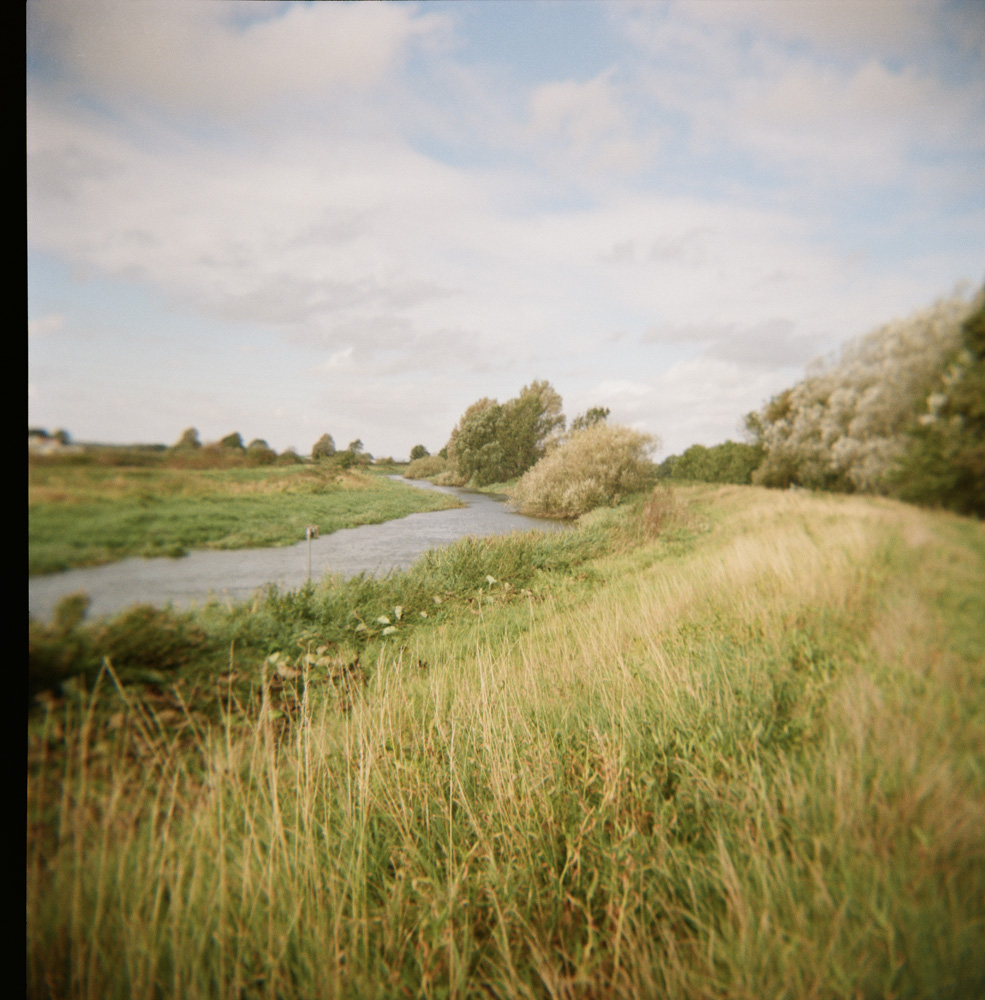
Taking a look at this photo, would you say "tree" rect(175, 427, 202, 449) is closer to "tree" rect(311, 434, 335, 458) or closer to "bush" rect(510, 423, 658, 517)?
"tree" rect(311, 434, 335, 458)

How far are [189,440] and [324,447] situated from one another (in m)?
0.94

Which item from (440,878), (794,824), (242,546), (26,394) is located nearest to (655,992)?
(794,824)

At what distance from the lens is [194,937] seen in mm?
1609

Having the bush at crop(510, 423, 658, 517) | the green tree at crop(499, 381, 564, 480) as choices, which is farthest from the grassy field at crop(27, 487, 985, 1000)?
the green tree at crop(499, 381, 564, 480)

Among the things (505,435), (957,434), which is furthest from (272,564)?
(957,434)

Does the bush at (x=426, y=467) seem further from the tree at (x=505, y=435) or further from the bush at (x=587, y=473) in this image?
the bush at (x=587, y=473)

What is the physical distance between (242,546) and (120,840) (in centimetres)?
131

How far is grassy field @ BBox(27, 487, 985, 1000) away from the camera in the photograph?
3.87 ft

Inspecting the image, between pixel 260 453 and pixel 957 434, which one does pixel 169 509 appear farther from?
pixel 957 434

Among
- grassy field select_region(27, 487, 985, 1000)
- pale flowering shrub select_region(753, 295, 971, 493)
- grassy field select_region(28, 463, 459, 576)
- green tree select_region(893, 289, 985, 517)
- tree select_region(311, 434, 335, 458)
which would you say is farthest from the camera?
tree select_region(311, 434, 335, 458)

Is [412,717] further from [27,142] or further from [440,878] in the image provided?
[27,142]

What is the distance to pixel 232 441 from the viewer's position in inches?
92.4

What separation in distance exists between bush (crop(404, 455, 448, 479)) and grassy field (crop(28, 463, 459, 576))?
446mm

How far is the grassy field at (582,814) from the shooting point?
1.18 metres
